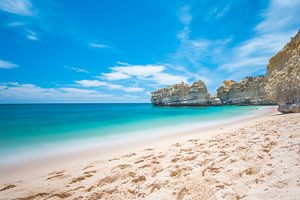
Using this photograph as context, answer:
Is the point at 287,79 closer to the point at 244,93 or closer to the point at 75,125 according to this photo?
the point at 75,125

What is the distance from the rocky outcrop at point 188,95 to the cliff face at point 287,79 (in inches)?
1918

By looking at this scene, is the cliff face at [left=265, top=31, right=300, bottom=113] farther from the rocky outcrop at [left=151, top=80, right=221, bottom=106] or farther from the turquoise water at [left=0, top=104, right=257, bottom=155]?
the rocky outcrop at [left=151, top=80, right=221, bottom=106]

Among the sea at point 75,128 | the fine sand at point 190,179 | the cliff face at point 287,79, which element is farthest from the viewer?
the cliff face at point 287,79

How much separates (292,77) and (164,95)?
194 feet

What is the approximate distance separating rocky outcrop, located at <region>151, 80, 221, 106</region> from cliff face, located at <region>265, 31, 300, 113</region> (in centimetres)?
4871

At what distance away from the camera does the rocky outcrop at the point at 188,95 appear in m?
62.3

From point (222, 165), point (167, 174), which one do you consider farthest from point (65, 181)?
point (222, 165)

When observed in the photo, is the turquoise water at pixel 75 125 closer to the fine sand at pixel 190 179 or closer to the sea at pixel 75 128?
the sea at pixel 75 128

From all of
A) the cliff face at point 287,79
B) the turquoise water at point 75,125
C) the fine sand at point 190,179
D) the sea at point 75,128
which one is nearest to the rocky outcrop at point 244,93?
the turquoise water at point 75,125

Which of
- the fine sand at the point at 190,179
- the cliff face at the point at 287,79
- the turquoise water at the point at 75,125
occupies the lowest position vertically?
the turquoise water at the point at 75,125

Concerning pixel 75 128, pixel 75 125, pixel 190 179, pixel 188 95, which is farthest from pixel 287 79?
pixel 188 95

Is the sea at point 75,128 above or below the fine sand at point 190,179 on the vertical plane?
below

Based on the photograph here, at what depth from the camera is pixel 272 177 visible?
8.66 feet

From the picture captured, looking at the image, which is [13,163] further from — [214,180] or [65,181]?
[214,180]
